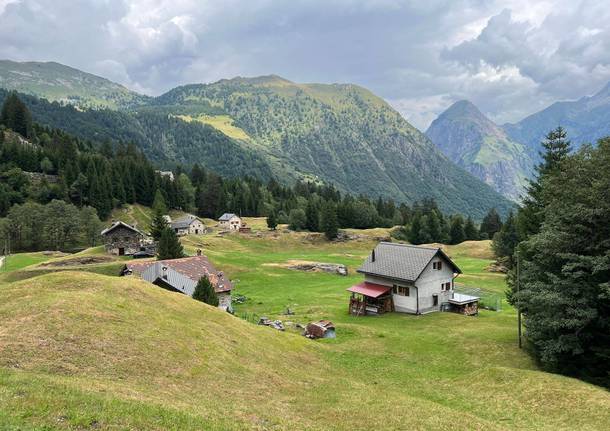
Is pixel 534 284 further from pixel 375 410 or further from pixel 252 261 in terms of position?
pixel 252 261

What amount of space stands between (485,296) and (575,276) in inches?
1808

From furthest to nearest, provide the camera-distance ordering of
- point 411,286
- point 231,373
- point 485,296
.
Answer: point 485,296 → point 411,286 → point 231,373

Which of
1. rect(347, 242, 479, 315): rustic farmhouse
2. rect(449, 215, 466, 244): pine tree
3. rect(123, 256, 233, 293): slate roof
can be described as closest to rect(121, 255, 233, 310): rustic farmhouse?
rect(123, 256, 233, 293): slate roof

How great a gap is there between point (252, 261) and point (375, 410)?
8424cm

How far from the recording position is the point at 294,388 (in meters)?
30.1

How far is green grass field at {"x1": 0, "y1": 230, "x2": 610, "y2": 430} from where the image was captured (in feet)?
63.3

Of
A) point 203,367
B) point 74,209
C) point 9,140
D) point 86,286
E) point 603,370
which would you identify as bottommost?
point 603,370

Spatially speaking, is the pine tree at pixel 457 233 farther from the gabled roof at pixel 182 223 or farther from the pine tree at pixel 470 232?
the gabled roof at pixel 182 223

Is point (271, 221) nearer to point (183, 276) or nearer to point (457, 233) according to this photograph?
point (457, 233)

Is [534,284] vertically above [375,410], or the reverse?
[534,284]

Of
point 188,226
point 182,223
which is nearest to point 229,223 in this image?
point 188,226

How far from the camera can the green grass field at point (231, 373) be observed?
760 inches

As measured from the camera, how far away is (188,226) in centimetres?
15075

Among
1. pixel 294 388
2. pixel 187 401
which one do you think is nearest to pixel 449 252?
pixel 294 388
